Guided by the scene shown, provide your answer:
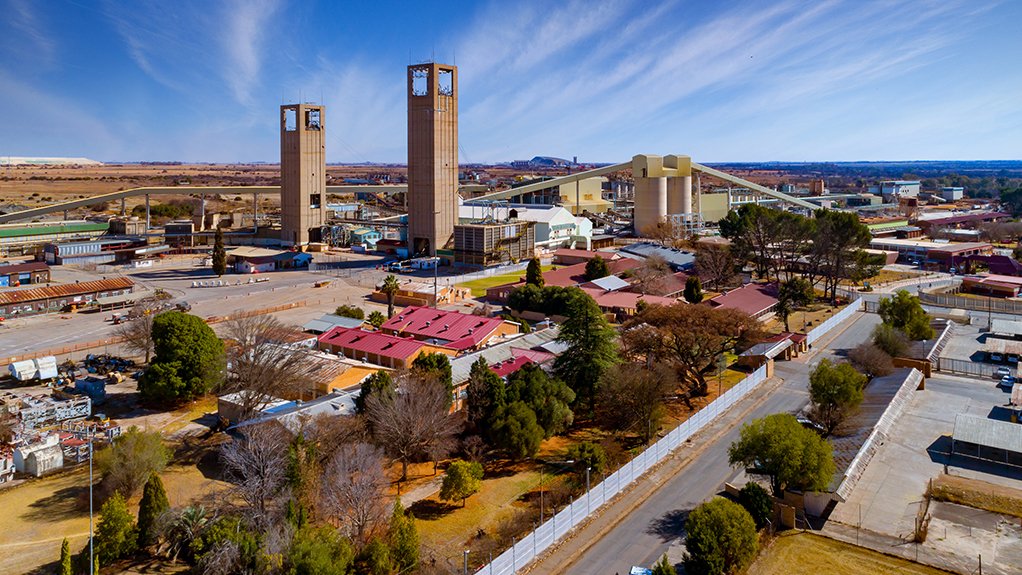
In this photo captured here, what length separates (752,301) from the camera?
53.1m

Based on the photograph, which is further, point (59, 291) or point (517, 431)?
point (59, 291)

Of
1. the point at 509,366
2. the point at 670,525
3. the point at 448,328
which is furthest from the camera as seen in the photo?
the point at 448,328

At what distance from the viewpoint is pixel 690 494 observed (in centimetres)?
2467

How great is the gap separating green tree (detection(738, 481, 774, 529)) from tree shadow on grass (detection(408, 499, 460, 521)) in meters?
9.21

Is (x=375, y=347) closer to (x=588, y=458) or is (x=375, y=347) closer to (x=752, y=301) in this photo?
(x=588, y=458)

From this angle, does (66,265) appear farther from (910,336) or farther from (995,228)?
(995,228)

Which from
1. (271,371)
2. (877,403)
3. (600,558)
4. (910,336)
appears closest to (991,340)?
(910,336)

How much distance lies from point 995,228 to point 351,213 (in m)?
90.3

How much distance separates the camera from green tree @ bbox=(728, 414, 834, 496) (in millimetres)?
22812

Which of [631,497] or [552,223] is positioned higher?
[552,223]

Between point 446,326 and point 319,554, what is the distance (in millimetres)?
25791

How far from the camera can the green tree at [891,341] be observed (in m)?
39.4

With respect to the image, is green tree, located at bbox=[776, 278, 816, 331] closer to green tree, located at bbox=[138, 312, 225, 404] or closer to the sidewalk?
the sidewalk

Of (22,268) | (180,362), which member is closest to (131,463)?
(180,362)
